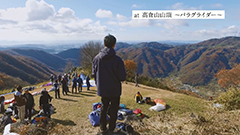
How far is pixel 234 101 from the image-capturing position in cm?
511

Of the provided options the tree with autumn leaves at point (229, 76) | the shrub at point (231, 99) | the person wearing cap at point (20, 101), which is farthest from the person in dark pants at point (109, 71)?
the tree with autumn leaves at point (229, 76)

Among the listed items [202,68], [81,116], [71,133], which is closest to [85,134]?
[71,133]

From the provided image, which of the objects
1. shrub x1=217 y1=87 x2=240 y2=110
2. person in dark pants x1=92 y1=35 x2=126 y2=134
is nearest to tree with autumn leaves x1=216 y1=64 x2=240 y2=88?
shrub x1=217 y1=87 x2=240 y2=110

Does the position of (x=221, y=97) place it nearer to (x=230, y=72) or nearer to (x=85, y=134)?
(x=85, y=134)

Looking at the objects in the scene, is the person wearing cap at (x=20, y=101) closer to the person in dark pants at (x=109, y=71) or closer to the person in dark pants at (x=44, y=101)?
the person in dark pants at (x=44, y=101)

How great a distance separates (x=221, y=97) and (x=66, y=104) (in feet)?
34.2

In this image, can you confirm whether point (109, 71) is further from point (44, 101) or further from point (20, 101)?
point (44, 101)

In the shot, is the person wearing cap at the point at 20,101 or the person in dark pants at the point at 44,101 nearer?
the person wearing cap at the point at 20,101

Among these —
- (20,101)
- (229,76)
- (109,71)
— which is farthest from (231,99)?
(229,76)

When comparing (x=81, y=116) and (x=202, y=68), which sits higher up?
(x=81, y=116)

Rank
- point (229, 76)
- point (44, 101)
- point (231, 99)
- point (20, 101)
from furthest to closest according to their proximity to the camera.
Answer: point (229, 76), point (44, 101), point (20, 101), point (231, 99)

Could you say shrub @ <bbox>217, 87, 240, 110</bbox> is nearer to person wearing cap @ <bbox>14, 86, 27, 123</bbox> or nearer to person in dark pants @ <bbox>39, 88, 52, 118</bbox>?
person in dark pants @ <bbox>39, 88, 52, 118</bbox>

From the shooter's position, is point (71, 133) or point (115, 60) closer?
point (115, 60)

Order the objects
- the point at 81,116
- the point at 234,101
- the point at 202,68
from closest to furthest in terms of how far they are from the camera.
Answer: the point at 234,101 < the point at 81,116 < the point at 202,68
